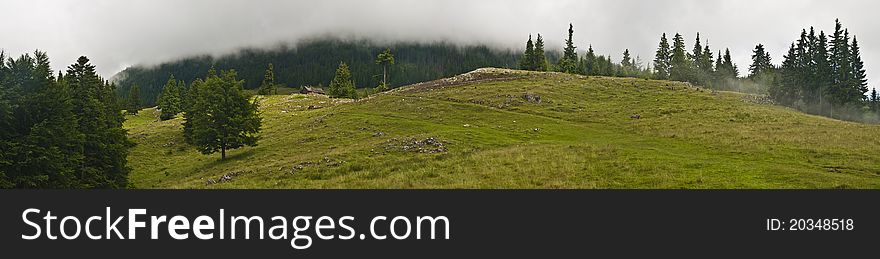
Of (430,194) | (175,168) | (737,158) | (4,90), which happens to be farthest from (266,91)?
(430,194)

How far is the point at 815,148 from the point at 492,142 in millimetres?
22630

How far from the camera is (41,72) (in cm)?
3134

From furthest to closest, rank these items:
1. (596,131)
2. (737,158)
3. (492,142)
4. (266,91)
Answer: (266,91)
(596,131)
(492,142)
(737,158)

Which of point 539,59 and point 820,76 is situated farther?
point 539,59

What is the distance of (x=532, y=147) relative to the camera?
40531 millimetres

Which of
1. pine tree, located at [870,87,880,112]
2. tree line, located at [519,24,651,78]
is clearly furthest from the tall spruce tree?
pine tree, located at [870,87,880,112]

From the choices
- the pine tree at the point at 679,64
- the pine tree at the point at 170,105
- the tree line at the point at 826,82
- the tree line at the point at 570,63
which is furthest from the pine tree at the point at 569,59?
the pine tree at the point at 170,105

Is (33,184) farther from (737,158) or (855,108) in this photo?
(855,108)

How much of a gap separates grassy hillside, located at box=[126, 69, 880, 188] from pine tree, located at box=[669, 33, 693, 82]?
34372 mm

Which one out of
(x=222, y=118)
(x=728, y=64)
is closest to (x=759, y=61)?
(x=728, y=64)

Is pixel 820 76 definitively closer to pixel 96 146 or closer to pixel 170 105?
pixel 96 146

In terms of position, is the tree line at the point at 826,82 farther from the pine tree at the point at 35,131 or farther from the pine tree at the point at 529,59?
the pine tree at the point at 35,131

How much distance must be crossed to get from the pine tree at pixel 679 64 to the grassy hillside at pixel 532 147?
34372mm

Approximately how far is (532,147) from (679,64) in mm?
92885
